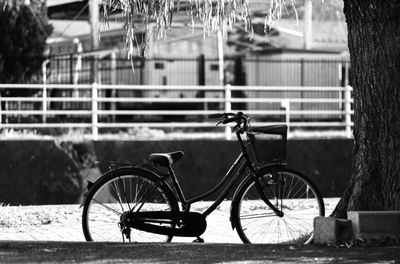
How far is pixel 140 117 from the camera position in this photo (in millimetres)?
27359

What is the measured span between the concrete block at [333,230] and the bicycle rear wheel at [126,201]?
1179 mm

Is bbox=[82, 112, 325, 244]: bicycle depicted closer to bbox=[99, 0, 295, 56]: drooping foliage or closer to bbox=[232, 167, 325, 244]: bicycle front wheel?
bbox=[232, 167, 325, 244]: bicycle front wheel

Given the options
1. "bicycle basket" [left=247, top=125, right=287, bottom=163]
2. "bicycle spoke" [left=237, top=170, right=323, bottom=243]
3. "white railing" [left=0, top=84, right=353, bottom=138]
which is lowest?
"white railing" [left=0, top=84, right=353, bottom=138]

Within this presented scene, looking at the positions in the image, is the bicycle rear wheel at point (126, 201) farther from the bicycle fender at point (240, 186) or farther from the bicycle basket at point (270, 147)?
the bicycle basket at point (270, 147)

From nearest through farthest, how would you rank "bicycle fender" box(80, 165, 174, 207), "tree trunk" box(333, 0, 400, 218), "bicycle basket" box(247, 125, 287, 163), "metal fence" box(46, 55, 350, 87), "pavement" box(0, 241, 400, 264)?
1. "pavement" box(0, 241, 400, 264)
2. "bicycle fender" box(80, 165, 174, 207)
3. "tree trunk" box(333, 0, 400, 218)
4. "bicycle basket" box(247, 125, 287, 163)
5. "metal fence" box(46, 55, 350, 87)

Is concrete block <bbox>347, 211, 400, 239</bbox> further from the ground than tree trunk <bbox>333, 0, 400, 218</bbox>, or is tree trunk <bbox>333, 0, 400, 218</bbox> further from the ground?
tree trunk <bbox>333, 0, 400, 218</bbox>

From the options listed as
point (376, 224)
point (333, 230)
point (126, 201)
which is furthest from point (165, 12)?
point (376, 224)

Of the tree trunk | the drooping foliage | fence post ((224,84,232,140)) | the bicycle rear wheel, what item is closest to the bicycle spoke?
the tree trunk

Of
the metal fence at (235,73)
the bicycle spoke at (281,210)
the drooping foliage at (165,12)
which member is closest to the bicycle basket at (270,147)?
the bicycle spoke at (281,210)

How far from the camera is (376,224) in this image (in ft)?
25.8

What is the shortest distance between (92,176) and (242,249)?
9435mm

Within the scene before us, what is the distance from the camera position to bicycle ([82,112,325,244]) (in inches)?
318

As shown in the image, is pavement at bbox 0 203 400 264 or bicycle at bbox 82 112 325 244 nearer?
pavement at bbox 0 203 400 264

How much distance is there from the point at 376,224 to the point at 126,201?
6.62 feet
